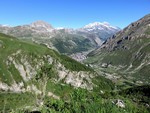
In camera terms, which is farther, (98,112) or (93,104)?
(93,104)

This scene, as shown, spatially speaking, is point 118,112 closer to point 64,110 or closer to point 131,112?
point 131,112

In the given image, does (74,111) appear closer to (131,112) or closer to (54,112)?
(54,112)

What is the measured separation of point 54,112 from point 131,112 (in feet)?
159

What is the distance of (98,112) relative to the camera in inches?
7244

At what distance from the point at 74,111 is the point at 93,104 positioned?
14818mm

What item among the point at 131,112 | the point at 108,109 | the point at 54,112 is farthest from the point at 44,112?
the point at 131,112

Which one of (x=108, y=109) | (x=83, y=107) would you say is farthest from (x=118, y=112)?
(x=83, y=107)

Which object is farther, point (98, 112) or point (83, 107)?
point (83, 107)

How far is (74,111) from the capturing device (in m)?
192

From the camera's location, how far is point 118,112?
621 feet

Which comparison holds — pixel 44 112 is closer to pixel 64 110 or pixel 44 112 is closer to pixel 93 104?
pixel 64 110

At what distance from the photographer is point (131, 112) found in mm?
194250

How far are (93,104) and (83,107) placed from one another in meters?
7.66

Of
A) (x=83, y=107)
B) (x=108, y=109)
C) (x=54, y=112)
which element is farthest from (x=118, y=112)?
(x=54, y=112)
